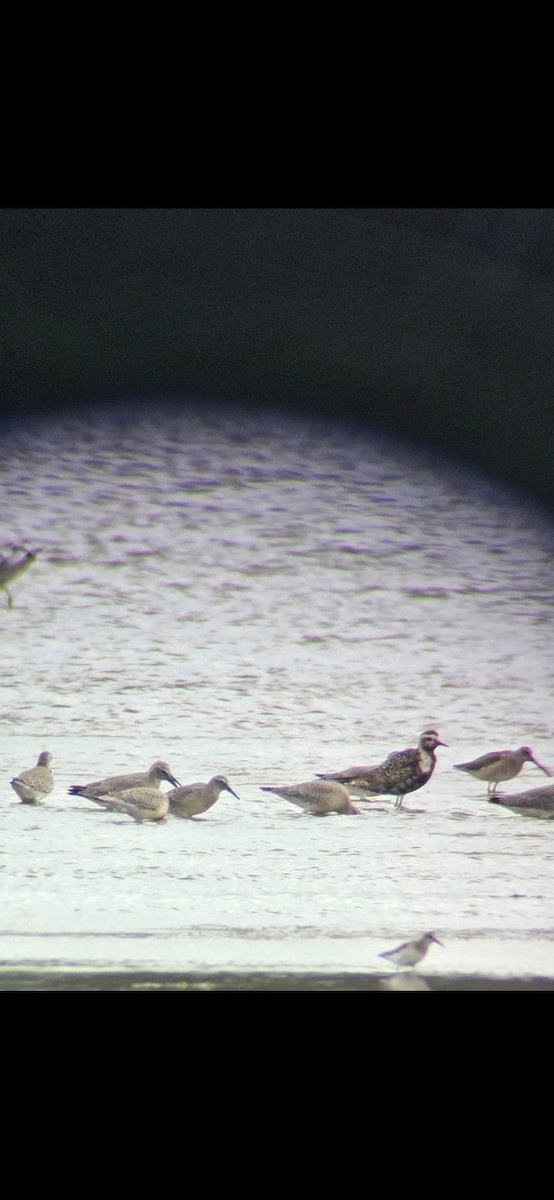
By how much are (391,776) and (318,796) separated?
0.46 feet

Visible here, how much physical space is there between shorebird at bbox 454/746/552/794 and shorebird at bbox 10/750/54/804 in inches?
29.6

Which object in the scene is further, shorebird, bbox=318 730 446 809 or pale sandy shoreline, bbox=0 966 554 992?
shorebird, bbox=318 730 446 809

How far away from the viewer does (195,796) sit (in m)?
2.20

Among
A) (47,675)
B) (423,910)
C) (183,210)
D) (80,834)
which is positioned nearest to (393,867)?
(423,910)

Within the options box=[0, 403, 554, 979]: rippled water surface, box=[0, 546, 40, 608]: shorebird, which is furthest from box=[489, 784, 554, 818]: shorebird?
box=[0, 546, 40, 608]: shorebird

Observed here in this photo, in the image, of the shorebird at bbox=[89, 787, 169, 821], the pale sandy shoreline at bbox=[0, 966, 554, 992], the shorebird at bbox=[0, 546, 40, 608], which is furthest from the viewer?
the shorebird at bbox=[0, 546, 40, 608]

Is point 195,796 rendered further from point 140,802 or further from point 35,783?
point 35,783

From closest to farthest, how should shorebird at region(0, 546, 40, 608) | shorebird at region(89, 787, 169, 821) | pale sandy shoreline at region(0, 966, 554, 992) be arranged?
1. pale sandy shoreline at region(0, 966, 554, 992)
2. shorebird at region(89, 787, 169, 821)
3. shorebird at region(0, 546, 40, 608)

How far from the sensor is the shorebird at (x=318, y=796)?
2.20 metres

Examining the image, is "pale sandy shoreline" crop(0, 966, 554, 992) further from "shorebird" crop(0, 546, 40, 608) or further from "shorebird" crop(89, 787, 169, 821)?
"shorebird" crop(0, 546, 40, 608)

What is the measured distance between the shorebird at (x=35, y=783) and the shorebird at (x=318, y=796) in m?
0.41

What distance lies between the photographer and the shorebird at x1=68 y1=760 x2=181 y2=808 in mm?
2199

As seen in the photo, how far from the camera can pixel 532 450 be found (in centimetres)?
233

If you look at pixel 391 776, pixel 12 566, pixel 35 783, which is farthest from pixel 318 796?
pixel 12 566
